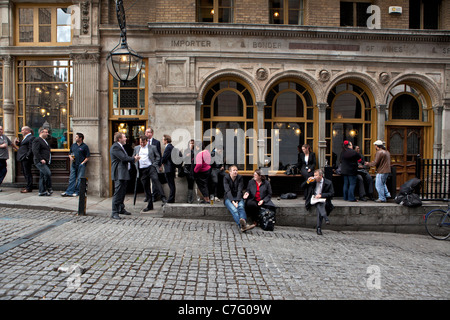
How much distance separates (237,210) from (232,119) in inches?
183

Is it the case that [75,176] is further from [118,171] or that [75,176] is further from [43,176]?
[118,171]

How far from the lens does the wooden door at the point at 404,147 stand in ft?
38.3

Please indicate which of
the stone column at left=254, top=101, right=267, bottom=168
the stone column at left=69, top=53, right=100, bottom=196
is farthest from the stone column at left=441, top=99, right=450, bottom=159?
the stone column at left=69, top=53, right=100, bottom=196

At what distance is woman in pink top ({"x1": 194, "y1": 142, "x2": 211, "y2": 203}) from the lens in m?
8.55

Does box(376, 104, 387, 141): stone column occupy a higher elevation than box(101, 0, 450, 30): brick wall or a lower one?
lower

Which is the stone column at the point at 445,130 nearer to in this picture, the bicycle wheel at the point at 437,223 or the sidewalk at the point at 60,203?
the bicycle wheel at the point at 437,223

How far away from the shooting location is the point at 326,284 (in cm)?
444

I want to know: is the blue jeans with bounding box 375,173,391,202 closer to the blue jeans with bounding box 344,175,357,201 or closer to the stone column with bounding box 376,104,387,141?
the blue jeans with bounding box 344,175,357,201

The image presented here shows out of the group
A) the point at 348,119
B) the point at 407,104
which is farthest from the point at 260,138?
the point at 407,104

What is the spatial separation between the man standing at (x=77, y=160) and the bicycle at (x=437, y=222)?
10307 mm

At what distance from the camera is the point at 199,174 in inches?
345

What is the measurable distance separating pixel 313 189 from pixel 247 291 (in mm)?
4580

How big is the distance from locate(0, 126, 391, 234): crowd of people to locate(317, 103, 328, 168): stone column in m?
0.91

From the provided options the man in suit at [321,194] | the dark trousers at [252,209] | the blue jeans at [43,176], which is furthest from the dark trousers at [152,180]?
the man in suit at [321,194]
